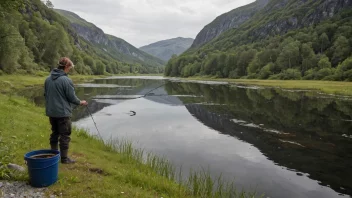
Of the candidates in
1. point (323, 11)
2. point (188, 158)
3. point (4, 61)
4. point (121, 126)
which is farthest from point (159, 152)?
point (323, 11)

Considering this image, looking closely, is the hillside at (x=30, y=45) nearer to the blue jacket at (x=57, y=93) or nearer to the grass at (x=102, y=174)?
the grass at (x=102, y=174)

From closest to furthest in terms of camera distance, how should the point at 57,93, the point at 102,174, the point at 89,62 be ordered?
the point at 57,93 < the point at 102,174 < the point at 89,62

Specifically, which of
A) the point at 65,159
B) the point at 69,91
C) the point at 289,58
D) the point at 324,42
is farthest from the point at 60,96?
the point at 324,42

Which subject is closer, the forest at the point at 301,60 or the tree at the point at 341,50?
the forest at the point at 301,60

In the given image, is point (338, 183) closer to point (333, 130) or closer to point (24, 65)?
point (333, 130)

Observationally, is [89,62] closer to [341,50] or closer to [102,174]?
[341,50]

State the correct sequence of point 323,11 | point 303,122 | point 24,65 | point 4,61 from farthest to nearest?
point 323,11, point 24,65, point 4,61, point 303,122

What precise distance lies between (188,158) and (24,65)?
70.6m


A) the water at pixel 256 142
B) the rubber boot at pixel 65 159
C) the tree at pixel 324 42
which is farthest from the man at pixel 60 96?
the tree at pixel 324 42

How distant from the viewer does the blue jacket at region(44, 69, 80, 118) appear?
912 centimetres

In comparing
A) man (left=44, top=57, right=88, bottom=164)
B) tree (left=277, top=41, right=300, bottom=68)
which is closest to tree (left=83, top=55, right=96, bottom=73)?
tree (left=277, top=41, right=300, bottom=68)

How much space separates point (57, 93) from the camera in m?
9.15

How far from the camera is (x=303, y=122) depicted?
2641 cm

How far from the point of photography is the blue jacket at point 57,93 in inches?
359
